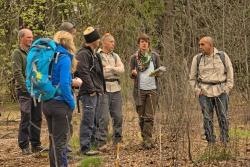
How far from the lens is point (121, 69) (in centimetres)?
902

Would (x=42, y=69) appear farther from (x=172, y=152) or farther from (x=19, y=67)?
(x=19, y=67)

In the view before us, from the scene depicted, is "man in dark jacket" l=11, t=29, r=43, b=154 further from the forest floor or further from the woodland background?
the woodland background

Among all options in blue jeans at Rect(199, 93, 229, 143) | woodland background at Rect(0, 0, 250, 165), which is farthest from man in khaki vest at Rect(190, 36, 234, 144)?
woodland background at Rect(0, 0, 250, 165)

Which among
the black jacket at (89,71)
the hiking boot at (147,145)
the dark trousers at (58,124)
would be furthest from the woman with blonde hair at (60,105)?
the hiking boot at (147,145)

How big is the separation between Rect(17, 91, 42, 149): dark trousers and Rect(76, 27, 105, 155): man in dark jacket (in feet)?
2.67

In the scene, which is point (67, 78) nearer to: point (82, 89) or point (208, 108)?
point (82, 89)

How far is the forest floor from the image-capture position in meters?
7.02

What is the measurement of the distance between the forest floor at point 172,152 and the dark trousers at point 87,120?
0.80 ft

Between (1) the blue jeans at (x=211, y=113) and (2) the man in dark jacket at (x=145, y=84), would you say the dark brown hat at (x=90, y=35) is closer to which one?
(2) the man in dark jacket at (x=145, y=84)

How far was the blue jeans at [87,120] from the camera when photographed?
323 inches

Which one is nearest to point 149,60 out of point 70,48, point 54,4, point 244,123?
point 244,123

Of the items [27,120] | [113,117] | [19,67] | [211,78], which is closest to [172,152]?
[211,78]

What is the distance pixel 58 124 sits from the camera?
242 inches

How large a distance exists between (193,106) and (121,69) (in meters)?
2.29
